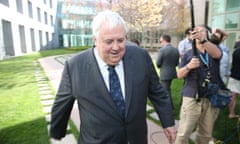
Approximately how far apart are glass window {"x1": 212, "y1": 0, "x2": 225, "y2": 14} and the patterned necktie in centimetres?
1375

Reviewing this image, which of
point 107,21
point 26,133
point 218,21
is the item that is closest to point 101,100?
point 107,21

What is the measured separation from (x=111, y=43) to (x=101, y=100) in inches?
16.9

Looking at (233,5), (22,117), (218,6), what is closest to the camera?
(22,117)

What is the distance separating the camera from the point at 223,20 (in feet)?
41.9

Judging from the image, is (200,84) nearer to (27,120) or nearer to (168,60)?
(168,60)

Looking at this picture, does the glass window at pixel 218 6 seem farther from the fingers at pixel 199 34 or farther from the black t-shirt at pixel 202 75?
the fingers at pixel 199 34

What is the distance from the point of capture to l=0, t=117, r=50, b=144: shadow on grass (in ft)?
11.2

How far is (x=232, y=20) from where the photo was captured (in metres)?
12.0

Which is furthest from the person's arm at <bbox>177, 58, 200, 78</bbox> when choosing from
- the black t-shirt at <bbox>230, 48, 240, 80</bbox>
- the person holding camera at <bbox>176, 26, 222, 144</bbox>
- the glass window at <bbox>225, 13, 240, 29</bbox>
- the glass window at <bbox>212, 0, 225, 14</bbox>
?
the glass window at <bbox>212, 0, 225, 14</bbox>

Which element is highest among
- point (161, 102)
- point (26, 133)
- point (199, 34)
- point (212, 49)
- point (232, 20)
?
point (232, 20)

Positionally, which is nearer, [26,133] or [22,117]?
[26,133]

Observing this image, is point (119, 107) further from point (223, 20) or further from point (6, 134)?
point (223, 20)

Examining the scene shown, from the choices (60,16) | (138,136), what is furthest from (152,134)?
(60,16)

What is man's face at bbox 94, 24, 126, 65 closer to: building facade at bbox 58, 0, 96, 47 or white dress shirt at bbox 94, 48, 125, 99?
white dress shirt at bbox 94, 48, 125, 99
